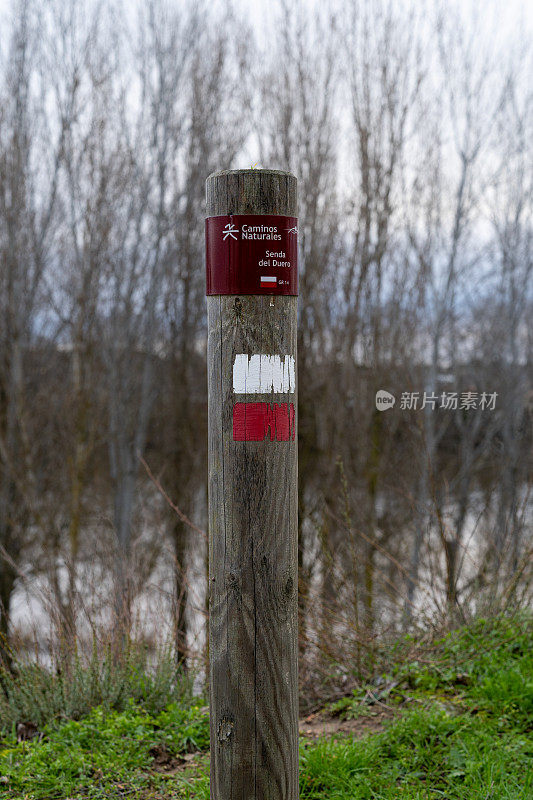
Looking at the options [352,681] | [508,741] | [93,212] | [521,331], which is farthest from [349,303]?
[508,741]

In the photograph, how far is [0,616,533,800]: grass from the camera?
2.98m

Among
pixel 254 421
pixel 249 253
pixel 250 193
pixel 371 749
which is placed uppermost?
pixel 250 193

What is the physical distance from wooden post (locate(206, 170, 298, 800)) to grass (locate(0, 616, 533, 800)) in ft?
2.79

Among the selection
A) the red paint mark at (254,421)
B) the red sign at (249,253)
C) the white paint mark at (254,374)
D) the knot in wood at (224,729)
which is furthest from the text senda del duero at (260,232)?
the knot in wood at (224,729)

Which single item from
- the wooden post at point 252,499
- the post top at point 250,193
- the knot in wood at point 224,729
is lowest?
the knot in wood at point 224,729

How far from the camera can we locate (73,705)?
393cm

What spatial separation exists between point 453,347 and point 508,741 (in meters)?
10.2

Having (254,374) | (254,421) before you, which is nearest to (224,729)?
(254,421)

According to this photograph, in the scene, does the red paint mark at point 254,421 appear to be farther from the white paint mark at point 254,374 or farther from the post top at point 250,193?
the post top at point 250,193

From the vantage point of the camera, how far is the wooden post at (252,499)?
2.26 meters

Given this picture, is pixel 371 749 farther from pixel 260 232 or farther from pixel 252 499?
pixel 260 232

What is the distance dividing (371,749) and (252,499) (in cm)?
158

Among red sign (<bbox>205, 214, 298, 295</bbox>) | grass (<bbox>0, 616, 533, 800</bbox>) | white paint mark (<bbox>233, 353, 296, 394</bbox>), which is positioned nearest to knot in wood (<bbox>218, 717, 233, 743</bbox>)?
grass (<bbox>0, 616, 533, 800</bbox>)

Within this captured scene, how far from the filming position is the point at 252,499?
227cm
